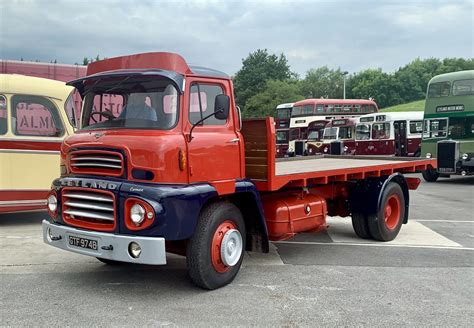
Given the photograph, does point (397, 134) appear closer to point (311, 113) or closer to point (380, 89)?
point (311, 113)

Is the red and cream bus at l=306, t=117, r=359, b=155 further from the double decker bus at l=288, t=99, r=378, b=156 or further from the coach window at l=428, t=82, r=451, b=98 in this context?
the coach window at l=428, t=82, r=451, b=98

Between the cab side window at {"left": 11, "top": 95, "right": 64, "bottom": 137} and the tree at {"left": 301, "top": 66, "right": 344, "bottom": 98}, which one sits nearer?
the cab side window at {"left": 11, "top": 95, "right": 64, "bottom": 137}

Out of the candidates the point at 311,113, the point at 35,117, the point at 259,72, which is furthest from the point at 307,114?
the point at 259,72

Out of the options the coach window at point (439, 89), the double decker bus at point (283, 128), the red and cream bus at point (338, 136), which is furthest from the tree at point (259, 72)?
the coach window at point (439, 89)

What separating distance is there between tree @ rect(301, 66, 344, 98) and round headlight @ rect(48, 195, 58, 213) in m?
90.6

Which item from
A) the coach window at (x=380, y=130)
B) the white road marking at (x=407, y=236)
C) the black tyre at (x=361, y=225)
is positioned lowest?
the white road marking at (x=407, y=236)

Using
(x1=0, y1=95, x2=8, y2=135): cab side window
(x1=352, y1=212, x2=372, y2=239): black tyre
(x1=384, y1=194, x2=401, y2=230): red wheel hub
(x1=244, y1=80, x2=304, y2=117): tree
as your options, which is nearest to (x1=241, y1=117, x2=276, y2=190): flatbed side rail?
(x1=352, y1=212, x2=372, y2=239): black tyre

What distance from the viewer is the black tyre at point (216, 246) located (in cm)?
505

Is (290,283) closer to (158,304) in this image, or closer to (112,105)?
(158,304)

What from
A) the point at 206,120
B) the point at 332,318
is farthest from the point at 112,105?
the point at 332,318

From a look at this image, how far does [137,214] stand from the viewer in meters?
4.70

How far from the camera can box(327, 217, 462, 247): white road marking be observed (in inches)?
309

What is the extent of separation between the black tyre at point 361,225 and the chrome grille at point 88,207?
449 centimetres

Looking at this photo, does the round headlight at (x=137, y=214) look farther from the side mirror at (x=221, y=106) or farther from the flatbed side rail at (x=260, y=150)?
the flatbed side rail at (x=260, y=150)
